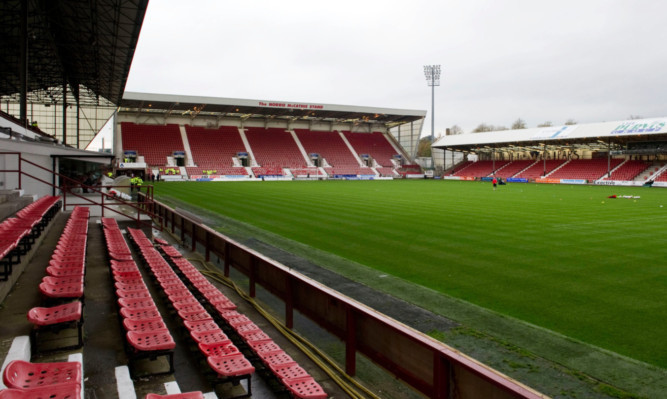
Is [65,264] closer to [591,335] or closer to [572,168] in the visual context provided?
[591,335]

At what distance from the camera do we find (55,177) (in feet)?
61.2

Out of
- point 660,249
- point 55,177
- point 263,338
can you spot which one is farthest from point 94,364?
point 55,177

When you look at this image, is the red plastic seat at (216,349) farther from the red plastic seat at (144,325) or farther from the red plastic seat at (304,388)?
the red plastic seat at (304,388)

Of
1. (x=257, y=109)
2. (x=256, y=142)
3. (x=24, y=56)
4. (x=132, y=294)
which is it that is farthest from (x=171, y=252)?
(x=256, y=142)

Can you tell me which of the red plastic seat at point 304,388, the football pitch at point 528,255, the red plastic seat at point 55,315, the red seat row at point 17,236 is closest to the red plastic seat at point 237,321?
the red plastic seat at point 304,388

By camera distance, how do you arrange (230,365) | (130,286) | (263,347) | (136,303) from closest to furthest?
(230,365), (263,347), (136,303), (130,286)

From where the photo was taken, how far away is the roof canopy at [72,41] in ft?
65.0

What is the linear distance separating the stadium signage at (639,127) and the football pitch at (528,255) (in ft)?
89.6

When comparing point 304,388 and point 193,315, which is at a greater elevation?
point 193,315

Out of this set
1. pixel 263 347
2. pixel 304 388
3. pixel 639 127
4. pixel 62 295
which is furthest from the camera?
pixel 639 127

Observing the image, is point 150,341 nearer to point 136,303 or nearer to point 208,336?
point 208,336

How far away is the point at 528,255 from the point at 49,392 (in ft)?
35.5

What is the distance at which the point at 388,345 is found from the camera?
445cm

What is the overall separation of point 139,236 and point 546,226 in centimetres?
1355
